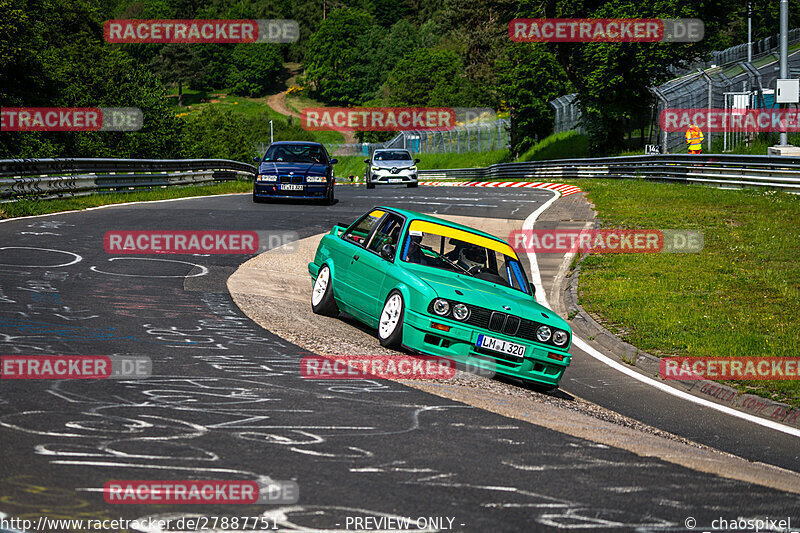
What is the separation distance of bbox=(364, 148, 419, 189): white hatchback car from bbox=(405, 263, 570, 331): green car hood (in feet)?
94.7

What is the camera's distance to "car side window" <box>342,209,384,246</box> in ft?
37.0

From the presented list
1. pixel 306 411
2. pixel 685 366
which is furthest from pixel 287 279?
pixel 306 411

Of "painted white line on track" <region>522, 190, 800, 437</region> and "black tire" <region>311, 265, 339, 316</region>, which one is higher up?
"black tire" <region>311, 265, 339, 316</region>

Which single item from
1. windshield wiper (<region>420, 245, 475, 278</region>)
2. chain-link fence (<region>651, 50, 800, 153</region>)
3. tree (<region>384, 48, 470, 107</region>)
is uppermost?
tree (<region>384, 48, 470, 107</region>)

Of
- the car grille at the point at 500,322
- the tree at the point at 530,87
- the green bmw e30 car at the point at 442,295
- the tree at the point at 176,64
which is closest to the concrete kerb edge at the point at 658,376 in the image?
the green bmw e30 car at the point at 442,295

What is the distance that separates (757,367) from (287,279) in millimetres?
6931

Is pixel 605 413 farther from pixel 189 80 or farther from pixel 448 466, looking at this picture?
pixel 189 80

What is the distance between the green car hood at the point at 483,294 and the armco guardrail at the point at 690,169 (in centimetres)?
1789

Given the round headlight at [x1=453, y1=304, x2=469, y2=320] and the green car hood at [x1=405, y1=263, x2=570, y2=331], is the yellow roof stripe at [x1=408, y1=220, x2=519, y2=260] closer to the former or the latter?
the green car hood at [x1=405, y1=263, x2=570, y2=331]

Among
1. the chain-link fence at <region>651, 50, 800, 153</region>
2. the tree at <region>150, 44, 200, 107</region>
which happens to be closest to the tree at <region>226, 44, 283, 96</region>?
the tree at <region>150, 44, 200, 107</region>

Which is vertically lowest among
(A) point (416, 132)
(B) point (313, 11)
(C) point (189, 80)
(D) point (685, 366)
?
(D) point (685, 366)

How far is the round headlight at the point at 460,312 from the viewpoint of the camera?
8.89m

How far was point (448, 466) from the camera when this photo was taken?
5.34 metres

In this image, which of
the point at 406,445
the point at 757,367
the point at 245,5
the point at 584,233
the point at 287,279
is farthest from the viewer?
the point at 245,5
